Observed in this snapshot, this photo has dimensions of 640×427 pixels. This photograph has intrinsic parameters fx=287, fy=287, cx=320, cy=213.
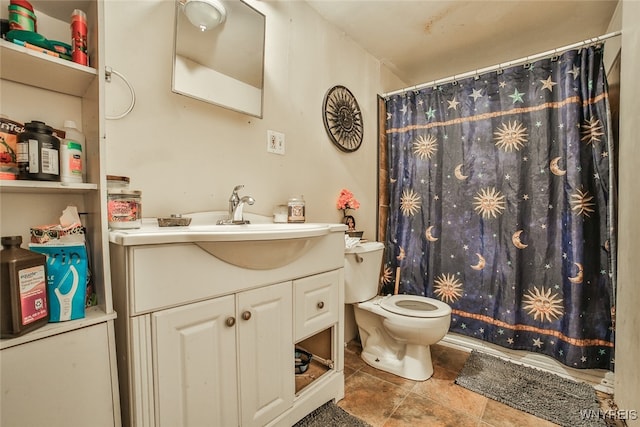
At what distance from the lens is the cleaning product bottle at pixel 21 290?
2.10ft

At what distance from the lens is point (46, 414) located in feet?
2.23

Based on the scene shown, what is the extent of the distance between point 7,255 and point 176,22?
96 cm

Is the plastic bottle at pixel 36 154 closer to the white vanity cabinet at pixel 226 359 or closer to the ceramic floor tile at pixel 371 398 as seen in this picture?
the white vanity cabinet at pixel 226 359

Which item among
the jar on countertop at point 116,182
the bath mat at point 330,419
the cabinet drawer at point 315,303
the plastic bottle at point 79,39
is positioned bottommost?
the bath mat at point 330,419

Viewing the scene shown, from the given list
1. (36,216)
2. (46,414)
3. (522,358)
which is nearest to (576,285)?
(522,358)

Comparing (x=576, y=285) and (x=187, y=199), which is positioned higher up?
(x=187, y=199)

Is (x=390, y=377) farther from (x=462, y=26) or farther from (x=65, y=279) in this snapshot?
(x=462, y=26)

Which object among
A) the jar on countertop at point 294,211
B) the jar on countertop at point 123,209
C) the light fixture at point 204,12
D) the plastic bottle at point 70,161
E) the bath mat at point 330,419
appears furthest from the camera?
the jar on countertop at point 294,211

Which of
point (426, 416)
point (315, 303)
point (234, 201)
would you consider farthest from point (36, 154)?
point (426, 416)

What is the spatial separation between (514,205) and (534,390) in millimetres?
996

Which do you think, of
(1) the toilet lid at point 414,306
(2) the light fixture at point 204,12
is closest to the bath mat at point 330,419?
(1) the toilet lid at point 414,306

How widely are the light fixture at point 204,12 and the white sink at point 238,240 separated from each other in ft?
2.55

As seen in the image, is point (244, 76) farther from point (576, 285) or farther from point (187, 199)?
point (576, 285)

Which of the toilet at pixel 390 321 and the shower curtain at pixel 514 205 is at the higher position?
the shower curtain at pixel 514 205
